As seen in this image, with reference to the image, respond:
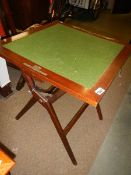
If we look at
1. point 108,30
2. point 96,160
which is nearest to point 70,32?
point 96,160

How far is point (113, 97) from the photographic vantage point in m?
2.27

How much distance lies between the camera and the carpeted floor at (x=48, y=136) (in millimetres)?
1517

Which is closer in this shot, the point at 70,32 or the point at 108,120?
the point at 70,32

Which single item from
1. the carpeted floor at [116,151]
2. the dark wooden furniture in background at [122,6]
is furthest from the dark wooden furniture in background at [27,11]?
the dark wooden furniture in background at [122,6]

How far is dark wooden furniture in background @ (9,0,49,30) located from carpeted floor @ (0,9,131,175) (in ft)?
4.55

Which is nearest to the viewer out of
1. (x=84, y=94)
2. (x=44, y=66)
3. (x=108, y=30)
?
(x=84, y=94)

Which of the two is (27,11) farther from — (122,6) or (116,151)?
(122,6)

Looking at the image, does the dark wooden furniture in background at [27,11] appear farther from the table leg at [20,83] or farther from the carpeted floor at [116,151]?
the carpeted floor at [116,151]

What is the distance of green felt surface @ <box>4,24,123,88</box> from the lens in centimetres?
114

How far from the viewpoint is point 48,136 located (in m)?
1.74

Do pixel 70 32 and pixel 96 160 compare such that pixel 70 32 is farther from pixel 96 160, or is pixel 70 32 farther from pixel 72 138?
pixel 96 160

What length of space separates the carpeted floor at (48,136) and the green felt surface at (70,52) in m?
0.82

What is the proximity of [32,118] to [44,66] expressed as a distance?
2.92 feet

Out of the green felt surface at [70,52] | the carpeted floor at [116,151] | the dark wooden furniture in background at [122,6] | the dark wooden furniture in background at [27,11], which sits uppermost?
the green felt surface at [70,52]
